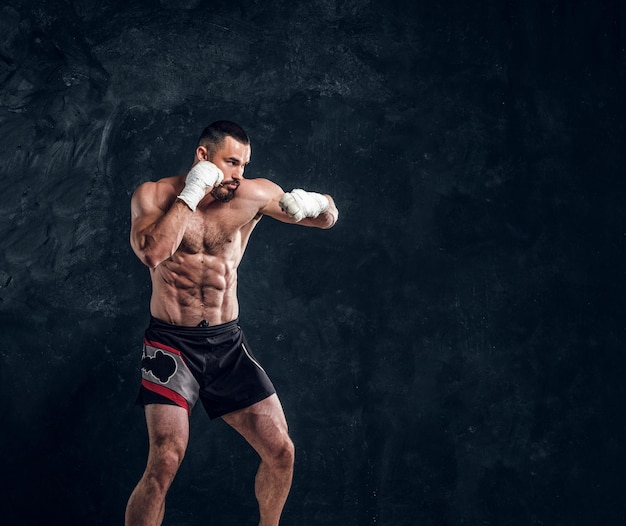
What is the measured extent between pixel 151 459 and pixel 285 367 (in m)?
1.24

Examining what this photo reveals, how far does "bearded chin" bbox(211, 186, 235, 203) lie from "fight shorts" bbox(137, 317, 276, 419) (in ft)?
1.90

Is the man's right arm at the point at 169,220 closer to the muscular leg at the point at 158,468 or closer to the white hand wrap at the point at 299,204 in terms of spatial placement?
the white hand wrap at the point at 299,204

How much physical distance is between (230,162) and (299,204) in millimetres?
364

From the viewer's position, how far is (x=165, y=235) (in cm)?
367

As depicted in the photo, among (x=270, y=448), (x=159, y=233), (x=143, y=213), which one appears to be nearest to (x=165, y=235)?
(x=159, y=233)

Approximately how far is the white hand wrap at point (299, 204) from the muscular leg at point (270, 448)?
2.87 ft

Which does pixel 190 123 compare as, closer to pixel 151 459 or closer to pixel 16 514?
pixel 151 459

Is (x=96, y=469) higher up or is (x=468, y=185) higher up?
(x=468, y=185)

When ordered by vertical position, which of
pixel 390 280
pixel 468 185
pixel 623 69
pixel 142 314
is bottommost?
pixel 142 314

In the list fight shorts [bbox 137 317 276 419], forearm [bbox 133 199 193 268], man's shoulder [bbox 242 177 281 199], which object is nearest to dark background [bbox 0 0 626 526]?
man's shoulder [bbox 242 177 281 199]

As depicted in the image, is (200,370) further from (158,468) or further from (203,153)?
(203,153)

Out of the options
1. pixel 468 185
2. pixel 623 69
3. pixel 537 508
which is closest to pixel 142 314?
pixel 468 185

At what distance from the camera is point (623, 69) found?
16.1ft

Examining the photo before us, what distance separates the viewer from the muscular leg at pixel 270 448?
4047mm
